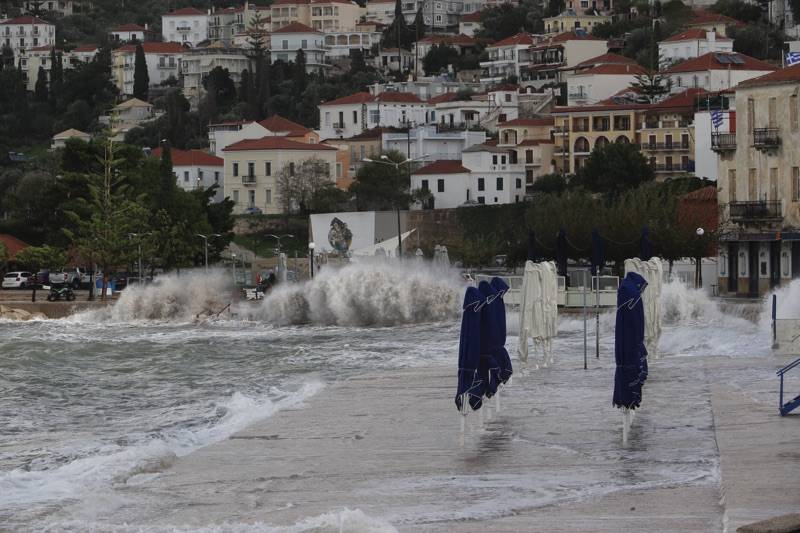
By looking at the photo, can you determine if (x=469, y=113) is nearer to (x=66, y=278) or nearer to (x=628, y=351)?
(x=66, y=278)

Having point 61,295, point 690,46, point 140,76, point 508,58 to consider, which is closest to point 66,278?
point 61,295

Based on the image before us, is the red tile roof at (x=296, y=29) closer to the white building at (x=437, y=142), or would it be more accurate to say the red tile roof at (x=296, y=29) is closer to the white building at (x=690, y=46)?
the white building at (x=690, y=46)

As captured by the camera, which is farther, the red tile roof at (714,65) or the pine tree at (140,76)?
the pine tree at (140,76)

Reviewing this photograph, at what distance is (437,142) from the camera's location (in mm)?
118875

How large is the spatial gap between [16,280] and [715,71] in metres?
51.5

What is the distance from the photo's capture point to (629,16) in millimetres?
164125

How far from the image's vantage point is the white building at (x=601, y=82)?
401 ft

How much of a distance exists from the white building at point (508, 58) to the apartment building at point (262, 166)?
41918 millimetres

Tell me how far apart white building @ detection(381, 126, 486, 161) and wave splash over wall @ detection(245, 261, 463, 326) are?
56.0 meters

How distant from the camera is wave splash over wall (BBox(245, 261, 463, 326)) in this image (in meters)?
59.4

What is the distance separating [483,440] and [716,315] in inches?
902

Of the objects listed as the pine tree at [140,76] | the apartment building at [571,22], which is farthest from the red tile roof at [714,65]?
the pine tree at [140,76]

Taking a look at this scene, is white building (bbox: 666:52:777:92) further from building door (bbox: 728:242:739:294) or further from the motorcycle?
building door (bbox: 728:242:739:294)

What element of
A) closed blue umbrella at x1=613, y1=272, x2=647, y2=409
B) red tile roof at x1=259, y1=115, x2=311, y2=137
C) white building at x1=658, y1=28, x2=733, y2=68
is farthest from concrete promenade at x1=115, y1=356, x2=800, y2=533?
white building at x1=658, y1=28, x2=733, y2=68
